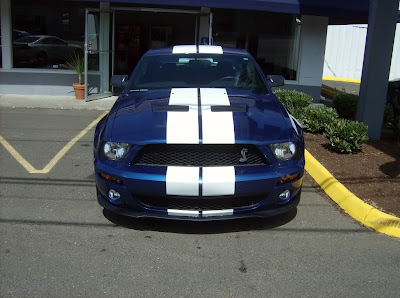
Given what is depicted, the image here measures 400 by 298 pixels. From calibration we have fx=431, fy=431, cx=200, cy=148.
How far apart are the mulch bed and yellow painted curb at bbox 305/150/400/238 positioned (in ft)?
0.60

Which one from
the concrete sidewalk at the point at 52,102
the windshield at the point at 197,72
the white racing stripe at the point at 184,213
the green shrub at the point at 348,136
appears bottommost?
the concrete sidewalk at the point at 52,102

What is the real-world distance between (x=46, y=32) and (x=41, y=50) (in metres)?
0.52

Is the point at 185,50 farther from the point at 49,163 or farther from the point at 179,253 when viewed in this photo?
the point at 179,253

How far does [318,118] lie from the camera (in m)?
7.28

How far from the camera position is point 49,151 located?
22.0 ft

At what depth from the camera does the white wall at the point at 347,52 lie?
20078 mm

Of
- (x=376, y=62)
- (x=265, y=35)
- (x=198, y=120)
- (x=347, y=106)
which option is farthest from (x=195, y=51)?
(x=265, y=35)

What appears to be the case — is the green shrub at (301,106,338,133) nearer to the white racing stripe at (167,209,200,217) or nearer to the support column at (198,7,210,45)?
the white racing stripe at (167,209,200,217)

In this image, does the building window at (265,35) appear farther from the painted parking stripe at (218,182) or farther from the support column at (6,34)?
the painted parking stripe at (218,182)

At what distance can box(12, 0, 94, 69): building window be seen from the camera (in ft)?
38.5

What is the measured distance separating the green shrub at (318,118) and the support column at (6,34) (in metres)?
8.48

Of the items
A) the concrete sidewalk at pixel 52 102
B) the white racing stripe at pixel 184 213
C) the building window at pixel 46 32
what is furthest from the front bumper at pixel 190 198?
the building window at pixel 46 32

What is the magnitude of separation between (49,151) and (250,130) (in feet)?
13.0

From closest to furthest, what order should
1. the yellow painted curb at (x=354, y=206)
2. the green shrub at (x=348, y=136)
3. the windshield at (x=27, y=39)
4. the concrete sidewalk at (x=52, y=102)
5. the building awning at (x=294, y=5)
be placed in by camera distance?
the yellow painted curb at (x=354, y=206)
the green shrub at (x=348, y=136)
the building awning at (x=294, y=5)
the concrete sidewalk at (x=52, y=102)
the windshield at (x=27, y=39)
